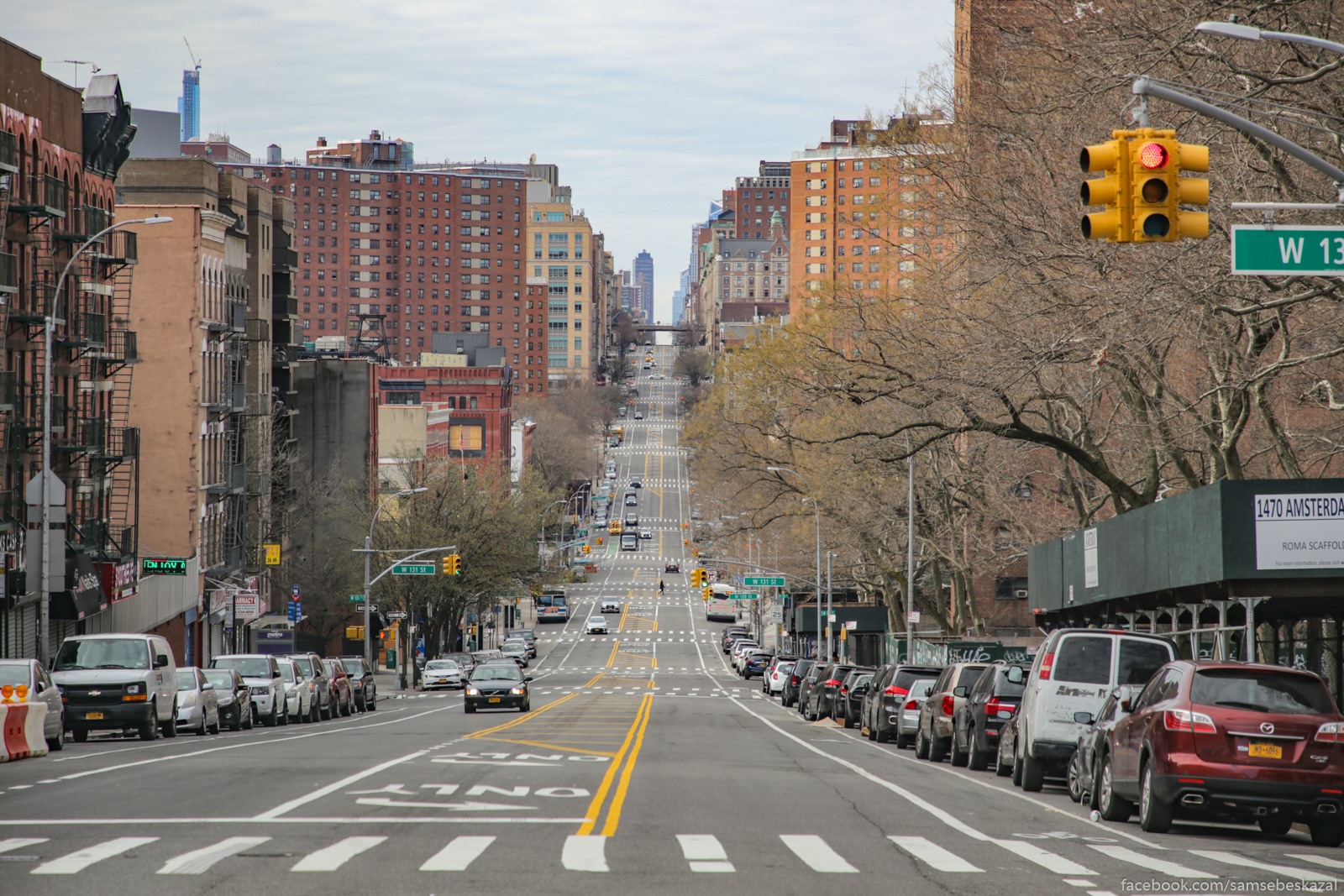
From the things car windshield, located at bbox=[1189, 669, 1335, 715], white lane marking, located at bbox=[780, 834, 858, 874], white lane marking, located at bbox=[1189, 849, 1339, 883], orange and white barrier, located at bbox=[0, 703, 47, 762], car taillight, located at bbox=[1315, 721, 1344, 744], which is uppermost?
car windshield, located at bbox=[1189, 669, 1335, 715]

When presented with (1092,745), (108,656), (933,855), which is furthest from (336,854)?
(108,656)

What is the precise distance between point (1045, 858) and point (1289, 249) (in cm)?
610

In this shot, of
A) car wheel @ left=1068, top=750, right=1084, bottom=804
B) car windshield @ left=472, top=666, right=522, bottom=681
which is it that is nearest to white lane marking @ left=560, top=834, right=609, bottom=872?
car wheel @ left=1068, top=750, right=1084, bottom=804

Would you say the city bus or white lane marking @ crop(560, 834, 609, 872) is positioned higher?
white lane marking @ crop(560, 834, 609, 872)

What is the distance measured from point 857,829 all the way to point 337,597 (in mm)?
66775

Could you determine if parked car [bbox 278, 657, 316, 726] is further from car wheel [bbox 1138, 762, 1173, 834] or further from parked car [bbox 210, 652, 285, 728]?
car wheel [bbox 1138, 762, 1173, 834]

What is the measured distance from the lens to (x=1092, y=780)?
17.2m

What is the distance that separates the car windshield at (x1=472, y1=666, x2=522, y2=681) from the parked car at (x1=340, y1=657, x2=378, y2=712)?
215 inches

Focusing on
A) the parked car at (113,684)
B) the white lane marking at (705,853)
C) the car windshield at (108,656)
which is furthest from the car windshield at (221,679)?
the white lane marking at (705,853)

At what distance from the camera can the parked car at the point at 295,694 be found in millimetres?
39531

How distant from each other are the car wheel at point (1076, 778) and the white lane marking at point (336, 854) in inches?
347

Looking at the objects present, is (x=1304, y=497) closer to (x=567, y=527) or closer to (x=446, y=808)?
(x=446, y=808)

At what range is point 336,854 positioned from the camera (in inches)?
465

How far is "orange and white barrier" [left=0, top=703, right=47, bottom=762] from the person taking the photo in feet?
74.7
